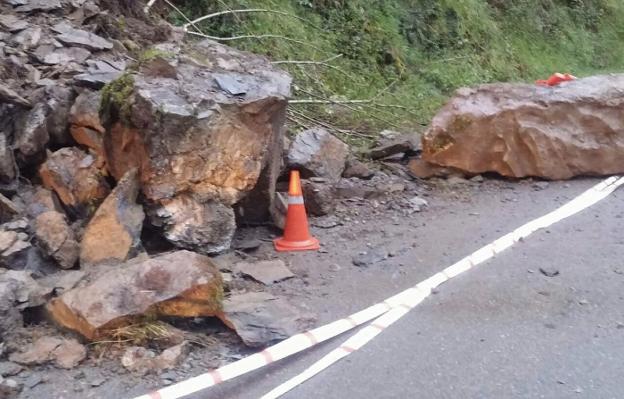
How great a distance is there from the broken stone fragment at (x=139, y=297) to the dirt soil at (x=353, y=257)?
11 centimetres

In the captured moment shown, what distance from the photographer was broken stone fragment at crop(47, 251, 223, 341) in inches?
166

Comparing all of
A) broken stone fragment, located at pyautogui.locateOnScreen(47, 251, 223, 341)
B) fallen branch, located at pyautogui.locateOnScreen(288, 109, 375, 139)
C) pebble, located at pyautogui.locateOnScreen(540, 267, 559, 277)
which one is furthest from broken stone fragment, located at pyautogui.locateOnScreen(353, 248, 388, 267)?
fallen branch, located at pyautogui.locateOnScreen(288, 109, 375, 139)

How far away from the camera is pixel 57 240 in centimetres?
509

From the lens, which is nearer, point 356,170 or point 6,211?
point 6,211

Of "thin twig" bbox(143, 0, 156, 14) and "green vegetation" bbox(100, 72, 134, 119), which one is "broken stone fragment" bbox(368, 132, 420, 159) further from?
"green vegetation" bbox(100, 72, 134, 119)

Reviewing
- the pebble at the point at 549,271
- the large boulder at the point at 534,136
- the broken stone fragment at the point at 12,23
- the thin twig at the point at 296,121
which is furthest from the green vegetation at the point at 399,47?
the pebble at the point at 549,271

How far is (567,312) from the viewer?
4.54 meters

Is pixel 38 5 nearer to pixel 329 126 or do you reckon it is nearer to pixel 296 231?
pixel 329 126

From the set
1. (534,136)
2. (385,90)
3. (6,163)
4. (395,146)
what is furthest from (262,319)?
(385,90)

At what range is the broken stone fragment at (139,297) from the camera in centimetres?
421

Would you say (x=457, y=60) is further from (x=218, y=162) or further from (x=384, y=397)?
(x=384, y=397)

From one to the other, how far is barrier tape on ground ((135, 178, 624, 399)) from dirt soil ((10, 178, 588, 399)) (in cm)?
10

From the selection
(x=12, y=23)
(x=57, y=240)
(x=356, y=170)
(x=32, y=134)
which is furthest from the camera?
(x=356, y=170)

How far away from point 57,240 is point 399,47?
8122mm
